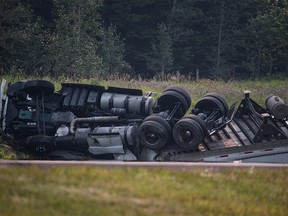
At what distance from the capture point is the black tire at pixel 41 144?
36.7 ft

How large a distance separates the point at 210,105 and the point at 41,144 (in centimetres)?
373

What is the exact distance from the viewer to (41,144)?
11.2 m

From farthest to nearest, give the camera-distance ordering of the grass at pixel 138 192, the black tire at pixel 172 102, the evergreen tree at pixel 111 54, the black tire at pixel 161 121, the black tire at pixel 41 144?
1. the evergreen tree at pixel 111 54
2. the black tire at pixel 172 102
3. the black tire at pixel 41 144
4. the black tire at pixel 161 121
5. the grass at pixel 138 192

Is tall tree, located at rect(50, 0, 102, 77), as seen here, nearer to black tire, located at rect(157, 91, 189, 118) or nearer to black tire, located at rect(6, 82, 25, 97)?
black tire, located at rect(6, 82, 25, 97)

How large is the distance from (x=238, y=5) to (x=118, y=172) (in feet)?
116

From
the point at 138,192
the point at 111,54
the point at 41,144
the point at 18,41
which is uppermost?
the point at 138,192

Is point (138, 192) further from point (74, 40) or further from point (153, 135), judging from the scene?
point (74, 40)

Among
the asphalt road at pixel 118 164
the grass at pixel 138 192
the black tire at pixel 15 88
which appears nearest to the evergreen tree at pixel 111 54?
the black tire at pixel 15 88

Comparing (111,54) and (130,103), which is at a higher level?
(130,103)

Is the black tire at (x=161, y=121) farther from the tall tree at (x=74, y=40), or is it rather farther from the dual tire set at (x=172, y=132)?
the tall tree at (x=74, y=40)

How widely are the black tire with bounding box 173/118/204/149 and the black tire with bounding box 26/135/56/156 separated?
8.68ft

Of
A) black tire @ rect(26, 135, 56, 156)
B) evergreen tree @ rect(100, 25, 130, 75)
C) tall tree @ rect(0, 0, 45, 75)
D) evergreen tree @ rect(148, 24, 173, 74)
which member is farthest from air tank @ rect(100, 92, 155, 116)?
evergreen tree @ rect(148, 24, 173, 74)

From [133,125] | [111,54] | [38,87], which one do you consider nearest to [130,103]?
[133,125]

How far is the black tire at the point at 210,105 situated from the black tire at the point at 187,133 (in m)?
1.35
